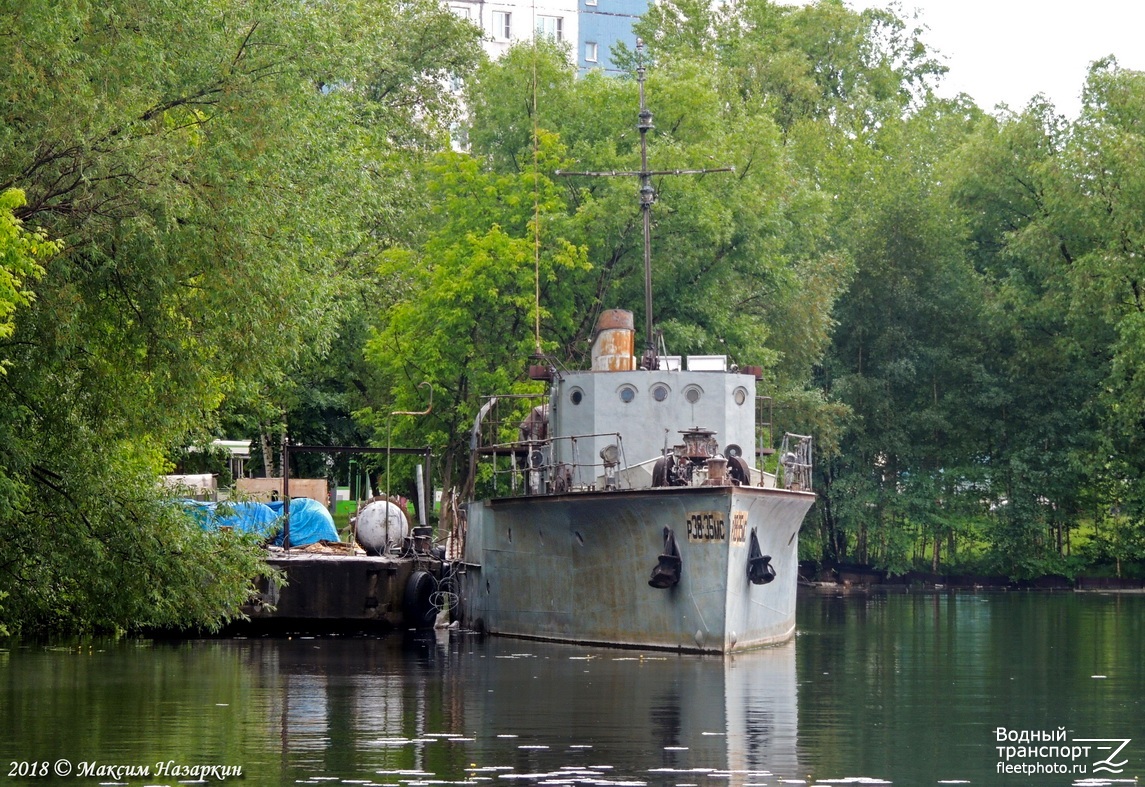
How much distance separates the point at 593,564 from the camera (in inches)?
1246

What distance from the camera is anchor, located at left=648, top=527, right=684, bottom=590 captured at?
29.5 metres

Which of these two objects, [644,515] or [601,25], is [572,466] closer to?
[644,515]

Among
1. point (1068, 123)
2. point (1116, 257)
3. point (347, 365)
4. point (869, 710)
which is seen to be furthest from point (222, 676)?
point (1068, 123)

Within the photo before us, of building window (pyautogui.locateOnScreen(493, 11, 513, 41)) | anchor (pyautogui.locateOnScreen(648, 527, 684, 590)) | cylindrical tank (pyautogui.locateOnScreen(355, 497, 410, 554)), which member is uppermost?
building window (pyautogui.locateOnScreen(493, 11, 513, 41))

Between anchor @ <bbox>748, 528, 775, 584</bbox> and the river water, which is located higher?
anchor @ <bbox>748, 528, 775, 584</bbox>

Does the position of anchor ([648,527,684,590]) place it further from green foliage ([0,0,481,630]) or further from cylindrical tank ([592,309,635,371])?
green foliage ([0,0,481,630])

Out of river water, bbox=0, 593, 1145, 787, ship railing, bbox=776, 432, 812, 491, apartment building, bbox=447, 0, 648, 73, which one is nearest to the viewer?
river water, bbox=0, 593, 1145, 787

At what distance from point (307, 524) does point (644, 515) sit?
515 inches

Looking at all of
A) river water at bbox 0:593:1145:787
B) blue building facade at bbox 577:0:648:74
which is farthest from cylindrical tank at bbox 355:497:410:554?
blue building facade at bbox 577:0:648:74

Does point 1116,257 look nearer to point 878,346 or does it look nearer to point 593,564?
point 878,346

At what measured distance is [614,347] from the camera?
115 ft

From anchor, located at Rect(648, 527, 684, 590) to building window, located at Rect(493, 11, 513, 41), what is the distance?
277 feet

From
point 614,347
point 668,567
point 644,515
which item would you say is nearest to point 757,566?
point 668,567

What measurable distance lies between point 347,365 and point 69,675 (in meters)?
31.7
